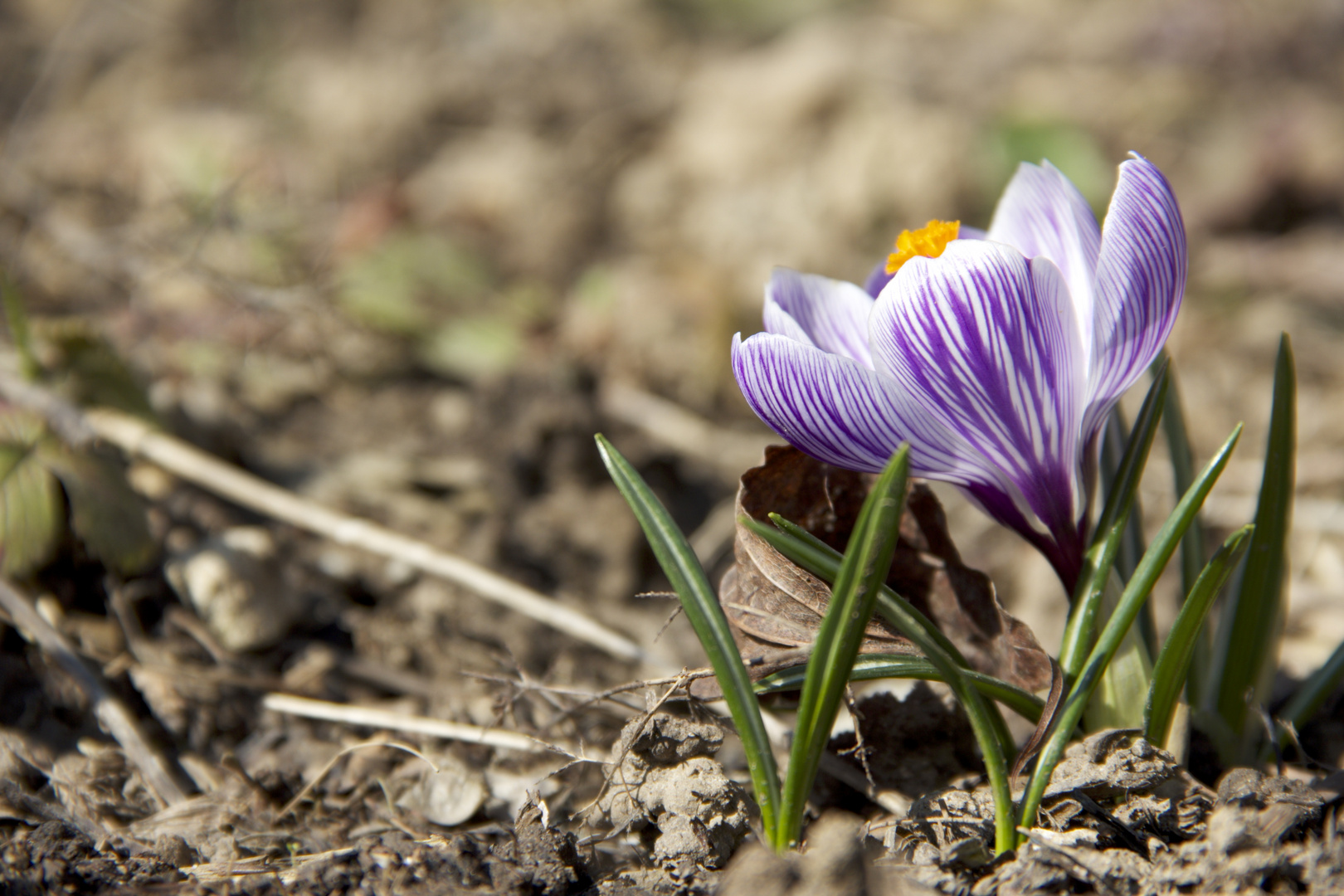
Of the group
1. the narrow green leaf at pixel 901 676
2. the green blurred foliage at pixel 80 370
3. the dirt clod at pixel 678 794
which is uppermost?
the green blurred foliage at pixel 80 370

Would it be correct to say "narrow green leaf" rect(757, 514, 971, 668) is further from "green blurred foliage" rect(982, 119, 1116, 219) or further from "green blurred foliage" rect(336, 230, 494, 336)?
"green blurred foliage" rect(982, 119, 1116, 219)

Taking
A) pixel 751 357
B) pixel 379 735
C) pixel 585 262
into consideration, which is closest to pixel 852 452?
pixel 751 357

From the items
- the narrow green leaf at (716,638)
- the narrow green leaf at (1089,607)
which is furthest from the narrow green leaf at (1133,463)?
the narrow green leaf at (716,638)

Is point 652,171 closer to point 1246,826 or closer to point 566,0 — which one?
point 566,0

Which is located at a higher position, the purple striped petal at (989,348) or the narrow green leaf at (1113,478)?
the purple striped petal at (989,348)

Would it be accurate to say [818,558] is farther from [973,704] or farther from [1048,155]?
[1048,155]

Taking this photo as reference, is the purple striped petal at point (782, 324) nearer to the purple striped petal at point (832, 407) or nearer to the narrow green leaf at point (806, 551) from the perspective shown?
the purple striped petal at point (832, 407)

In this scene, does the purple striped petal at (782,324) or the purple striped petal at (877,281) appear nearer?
the purple striped petal at (782,324)

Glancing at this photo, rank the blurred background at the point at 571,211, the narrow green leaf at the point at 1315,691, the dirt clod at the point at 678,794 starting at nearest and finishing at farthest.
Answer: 1. the dirt clod at the point at 678,794
2. the narrow green leaf at the point at 1315,691
3. the blurred background at the point at 571,211
